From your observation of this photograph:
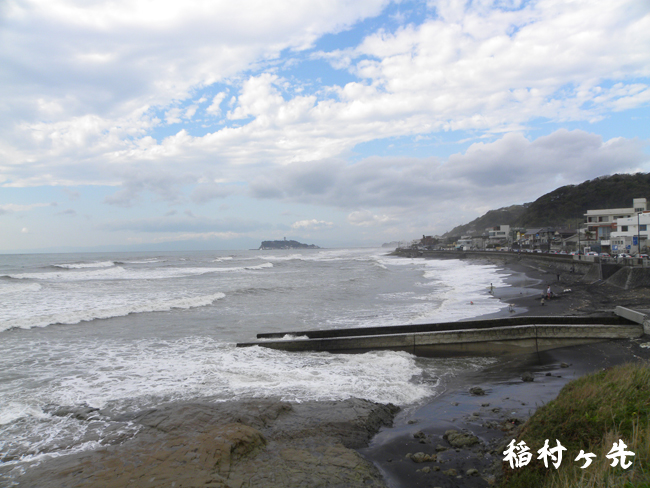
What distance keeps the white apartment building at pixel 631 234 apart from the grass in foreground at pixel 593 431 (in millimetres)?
44684

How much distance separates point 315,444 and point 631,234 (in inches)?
2080

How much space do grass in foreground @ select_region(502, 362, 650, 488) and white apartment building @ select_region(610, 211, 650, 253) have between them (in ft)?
147

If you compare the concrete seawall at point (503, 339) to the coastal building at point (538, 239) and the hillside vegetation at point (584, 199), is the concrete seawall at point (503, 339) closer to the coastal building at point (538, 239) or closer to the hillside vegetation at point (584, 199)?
the coastal building at point (538, 239)

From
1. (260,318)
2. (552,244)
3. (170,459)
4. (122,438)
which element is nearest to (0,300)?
(260,318)

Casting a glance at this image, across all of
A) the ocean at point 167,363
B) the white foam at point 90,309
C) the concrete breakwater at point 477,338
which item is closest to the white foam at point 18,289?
the ocean at point 167,363

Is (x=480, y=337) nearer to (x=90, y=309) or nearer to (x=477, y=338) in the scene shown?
(x=477, y=338)

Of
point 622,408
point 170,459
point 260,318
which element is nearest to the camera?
point 622,408

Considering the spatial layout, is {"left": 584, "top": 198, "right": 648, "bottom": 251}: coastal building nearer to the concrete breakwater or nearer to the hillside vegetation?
the hillside vegetation

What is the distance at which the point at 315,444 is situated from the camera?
6500 mm

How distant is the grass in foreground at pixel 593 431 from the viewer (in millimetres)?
3518

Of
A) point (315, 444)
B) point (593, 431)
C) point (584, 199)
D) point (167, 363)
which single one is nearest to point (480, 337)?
point (315, 444)

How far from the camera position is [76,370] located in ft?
37.1

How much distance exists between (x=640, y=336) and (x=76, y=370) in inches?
712

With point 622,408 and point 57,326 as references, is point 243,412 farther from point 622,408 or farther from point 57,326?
point 57,326
